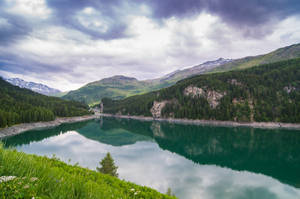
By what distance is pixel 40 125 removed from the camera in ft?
322

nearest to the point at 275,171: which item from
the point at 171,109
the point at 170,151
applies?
the point at 170,151

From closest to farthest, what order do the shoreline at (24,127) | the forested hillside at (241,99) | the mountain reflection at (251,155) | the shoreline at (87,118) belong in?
the mountain reflection at (251,155) < the shoreline at (24,127) < the shoreline at (87,118) < the forested hillside at (241,99)

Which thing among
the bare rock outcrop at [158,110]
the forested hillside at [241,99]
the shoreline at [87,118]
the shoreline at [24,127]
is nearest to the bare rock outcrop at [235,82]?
the forested hillside at [241,99]

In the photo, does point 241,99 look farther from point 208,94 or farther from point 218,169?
point 218,169

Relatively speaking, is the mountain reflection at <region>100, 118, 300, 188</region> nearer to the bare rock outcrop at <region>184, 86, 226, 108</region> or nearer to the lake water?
the lake water

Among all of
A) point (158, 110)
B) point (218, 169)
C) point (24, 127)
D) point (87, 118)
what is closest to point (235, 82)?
point (158, 110)

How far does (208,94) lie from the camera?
598ft

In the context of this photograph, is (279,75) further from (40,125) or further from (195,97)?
(40,125)

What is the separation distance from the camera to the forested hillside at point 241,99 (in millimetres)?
138750

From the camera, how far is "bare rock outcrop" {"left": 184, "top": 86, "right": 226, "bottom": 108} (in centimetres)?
17300

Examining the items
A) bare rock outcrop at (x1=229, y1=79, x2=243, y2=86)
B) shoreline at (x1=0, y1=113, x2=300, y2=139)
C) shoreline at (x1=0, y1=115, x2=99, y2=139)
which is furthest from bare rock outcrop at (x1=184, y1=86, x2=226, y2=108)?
shoreline at (x1=0, y1=115, x2=99, y2=139)

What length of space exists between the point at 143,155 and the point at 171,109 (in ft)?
420

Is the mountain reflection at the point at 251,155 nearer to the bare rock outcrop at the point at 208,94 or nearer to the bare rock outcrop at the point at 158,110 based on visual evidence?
the bare rock outcrop at the point at 208,94

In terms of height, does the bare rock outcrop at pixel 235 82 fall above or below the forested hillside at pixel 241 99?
above
